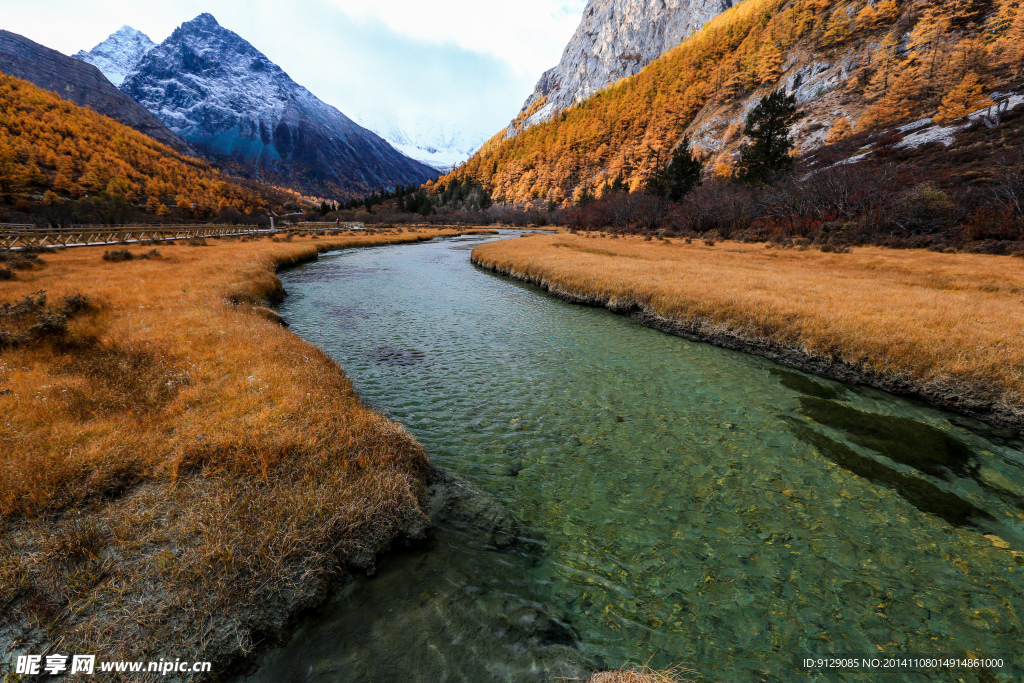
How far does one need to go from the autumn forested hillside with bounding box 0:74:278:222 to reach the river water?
439 feet

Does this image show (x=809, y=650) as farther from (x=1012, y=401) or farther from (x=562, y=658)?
(x=1012, y=401)

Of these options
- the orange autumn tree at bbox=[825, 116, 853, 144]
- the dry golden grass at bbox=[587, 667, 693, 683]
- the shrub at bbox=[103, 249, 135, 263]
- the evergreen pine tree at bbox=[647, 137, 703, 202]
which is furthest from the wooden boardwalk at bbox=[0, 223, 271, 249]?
the orange autumn tree at bbox=[825, 116, 853, 144]

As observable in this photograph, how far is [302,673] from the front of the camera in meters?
4.87

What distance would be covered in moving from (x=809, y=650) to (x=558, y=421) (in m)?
7.43

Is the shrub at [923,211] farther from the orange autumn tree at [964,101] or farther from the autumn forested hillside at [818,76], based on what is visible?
the autumn forested hillside at [818,76]

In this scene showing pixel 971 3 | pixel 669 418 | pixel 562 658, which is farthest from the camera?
pixel 971 3

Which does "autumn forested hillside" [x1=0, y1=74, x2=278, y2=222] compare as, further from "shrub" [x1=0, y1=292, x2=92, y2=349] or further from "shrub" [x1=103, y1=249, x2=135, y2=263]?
"shrub" [x1=0, y1=292, x2=92, y2=349]

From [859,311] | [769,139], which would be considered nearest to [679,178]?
[769,139]

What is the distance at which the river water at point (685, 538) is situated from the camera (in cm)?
549

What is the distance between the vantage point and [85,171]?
122m

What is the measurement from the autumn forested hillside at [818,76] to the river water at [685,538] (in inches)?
3763

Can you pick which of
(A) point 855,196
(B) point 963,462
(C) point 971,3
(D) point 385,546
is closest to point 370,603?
(D) point 385,546

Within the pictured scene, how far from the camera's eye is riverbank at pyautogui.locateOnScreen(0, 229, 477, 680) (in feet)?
15.5

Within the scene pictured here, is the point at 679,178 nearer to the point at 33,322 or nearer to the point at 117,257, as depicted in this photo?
the point at 117,257
